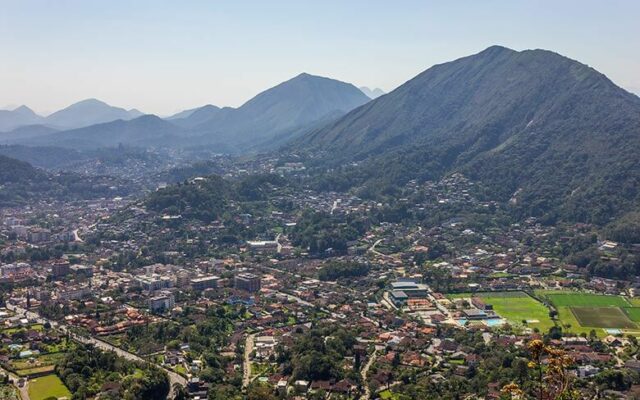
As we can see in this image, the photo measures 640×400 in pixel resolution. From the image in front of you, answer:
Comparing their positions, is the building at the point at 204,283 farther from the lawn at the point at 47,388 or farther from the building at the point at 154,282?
the lawn at the point at 47,388

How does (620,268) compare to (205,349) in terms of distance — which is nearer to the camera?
(205,349)

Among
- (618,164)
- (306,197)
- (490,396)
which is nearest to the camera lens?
(490,396)

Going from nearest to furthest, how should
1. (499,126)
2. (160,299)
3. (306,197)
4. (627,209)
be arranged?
(160,299) < (627,209) < (306,197) < (499,126)

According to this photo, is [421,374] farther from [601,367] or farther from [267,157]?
[267,157]

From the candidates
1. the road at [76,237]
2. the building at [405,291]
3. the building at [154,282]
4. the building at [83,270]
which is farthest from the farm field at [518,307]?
the road at [76,237]

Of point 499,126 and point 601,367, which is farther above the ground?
→ point 499,126

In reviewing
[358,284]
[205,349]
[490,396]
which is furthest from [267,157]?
[490,396]

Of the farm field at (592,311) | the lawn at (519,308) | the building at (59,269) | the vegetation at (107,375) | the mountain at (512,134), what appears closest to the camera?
the vegetation at (107,375)

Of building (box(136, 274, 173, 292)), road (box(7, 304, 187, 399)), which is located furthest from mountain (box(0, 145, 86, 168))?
road (box(7, 304, 187, 399))
